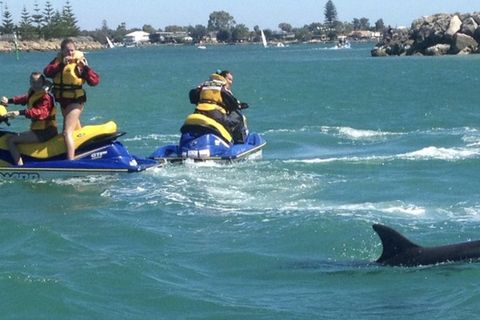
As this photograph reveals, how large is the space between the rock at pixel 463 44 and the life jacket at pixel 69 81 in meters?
81.3

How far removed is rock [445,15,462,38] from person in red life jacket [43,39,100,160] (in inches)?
3274

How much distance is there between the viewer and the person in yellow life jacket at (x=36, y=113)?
1574cm

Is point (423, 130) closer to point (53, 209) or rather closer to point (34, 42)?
point (53, 209)

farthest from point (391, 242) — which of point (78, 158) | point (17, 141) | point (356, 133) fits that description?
point (356, 133)

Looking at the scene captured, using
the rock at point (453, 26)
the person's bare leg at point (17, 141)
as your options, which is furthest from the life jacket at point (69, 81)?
the rock at point (453, 26)

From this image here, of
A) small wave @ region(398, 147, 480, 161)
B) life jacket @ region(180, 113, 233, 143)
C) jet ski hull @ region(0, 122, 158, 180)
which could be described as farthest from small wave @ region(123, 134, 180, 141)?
jet ski hull @ region(0, 122, 158, 180)

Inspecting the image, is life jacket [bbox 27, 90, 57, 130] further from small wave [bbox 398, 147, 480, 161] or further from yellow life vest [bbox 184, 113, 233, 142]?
small wave [bbox 398, 147, 480, 161]

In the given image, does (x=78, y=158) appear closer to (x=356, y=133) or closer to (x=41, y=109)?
(x=41, y=109)

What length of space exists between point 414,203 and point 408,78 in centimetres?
4324

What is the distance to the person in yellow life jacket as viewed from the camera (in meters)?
15.7

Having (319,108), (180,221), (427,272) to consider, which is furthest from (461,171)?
(319,108)

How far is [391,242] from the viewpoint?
31.7ft

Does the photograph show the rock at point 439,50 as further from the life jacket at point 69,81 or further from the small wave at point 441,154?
the life jacket at point 69,81

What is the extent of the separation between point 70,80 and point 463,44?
81434 mm
